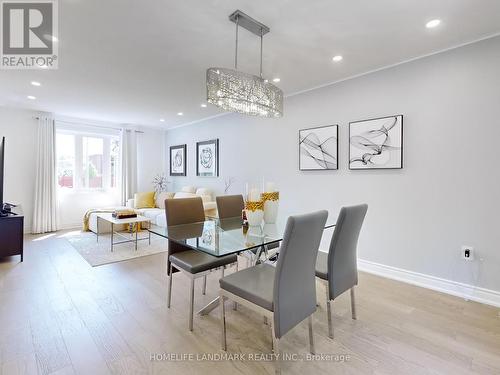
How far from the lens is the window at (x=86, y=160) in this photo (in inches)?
234

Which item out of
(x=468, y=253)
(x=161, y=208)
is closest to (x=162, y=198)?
(x=161, y=208)

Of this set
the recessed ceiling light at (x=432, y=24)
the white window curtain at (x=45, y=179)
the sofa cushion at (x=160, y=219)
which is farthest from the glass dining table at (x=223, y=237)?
the white window curtain at (x=45, y=179)

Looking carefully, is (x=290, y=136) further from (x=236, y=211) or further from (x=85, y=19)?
(x=85, y=19)

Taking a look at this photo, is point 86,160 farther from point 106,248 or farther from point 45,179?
point 106,248

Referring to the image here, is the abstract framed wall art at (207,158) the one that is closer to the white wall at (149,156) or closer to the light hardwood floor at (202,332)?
the white wall at (149,156)

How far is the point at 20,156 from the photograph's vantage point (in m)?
5.27

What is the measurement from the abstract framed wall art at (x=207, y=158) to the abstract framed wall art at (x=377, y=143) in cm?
301

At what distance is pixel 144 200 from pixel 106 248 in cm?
213

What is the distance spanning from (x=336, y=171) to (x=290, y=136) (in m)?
0.96

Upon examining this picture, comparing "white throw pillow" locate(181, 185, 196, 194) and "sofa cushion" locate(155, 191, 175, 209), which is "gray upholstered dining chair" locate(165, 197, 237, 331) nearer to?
"white throw pillow" locate(181, 185, 196, 194)

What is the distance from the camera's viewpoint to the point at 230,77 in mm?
2113

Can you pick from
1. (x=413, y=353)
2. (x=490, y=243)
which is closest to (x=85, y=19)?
(x=413, y=353)

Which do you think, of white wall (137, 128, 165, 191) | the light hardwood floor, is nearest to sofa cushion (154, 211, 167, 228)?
white wall (137, 128, 165, 191)

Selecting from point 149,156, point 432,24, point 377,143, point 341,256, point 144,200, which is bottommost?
point 341,256
